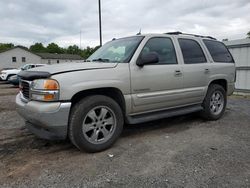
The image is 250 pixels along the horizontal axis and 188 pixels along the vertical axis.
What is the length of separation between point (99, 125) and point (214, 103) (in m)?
3.20

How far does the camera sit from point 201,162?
312cm

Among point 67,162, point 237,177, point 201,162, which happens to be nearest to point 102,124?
point 67,162

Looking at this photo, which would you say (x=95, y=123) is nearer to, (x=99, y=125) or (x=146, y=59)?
(x=99, y=125)

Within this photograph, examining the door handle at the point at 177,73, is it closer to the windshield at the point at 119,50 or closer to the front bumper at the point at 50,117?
the windshield at the point at 119,50

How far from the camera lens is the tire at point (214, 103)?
201 inches

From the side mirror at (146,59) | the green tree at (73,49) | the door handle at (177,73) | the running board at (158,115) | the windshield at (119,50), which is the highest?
the green tree at (73,49)

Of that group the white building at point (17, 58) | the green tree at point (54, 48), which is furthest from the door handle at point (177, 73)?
the green tree at point (54, 48)

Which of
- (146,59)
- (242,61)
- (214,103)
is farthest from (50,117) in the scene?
(242,61)

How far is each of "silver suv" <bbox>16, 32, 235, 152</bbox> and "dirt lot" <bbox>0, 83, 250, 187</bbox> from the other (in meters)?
0.38

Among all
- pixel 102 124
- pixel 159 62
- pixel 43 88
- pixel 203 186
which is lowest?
pixel 203 186

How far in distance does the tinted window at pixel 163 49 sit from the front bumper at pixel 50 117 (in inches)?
74.0

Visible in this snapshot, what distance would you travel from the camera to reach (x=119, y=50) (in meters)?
4.20

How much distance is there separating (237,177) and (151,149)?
1.31 m

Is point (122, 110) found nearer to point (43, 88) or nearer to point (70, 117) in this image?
point (70, 117)
